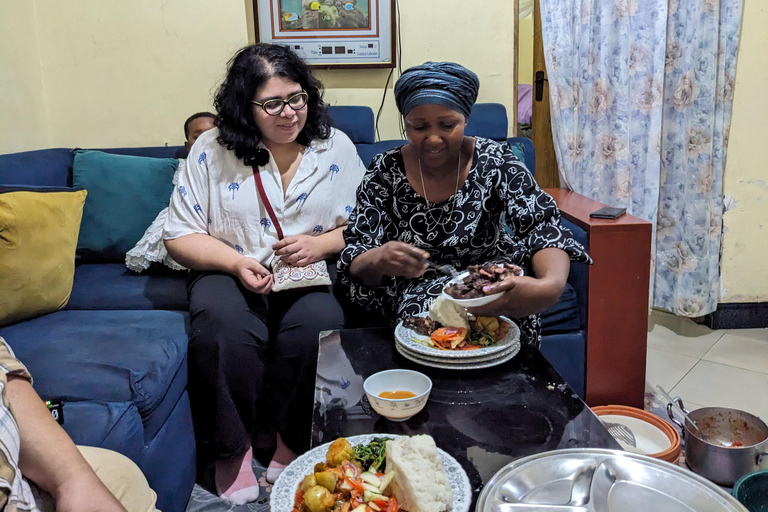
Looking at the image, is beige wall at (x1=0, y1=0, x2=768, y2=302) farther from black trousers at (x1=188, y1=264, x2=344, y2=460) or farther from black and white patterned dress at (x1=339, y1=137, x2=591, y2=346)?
black trousers at (x1=188, y1=264, x2=344, y2=460)

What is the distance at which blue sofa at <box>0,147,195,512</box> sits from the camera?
4.06 ft

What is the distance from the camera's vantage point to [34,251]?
163 centimetres

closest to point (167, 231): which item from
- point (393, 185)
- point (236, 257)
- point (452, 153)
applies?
point (236, 257)

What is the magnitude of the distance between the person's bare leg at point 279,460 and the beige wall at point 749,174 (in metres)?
2.23

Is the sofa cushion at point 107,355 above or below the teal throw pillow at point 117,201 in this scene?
below

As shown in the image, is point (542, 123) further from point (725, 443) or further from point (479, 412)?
point (479, 412)

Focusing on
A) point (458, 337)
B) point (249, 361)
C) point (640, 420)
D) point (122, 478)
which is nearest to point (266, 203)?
point (249, 361)

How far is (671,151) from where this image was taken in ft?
8.59

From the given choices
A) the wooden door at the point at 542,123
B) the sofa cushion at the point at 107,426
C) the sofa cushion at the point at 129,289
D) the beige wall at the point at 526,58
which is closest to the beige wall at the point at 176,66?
the wooden door at the point at 542,123

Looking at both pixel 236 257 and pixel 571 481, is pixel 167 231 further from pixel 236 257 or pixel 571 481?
pixel 571 481

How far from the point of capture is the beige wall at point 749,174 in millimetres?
2545

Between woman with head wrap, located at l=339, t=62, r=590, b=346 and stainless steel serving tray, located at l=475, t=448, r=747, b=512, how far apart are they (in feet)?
2.02

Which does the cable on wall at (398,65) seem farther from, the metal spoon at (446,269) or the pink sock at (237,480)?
the pink sock at (237,480)

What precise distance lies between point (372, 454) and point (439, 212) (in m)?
0.83
